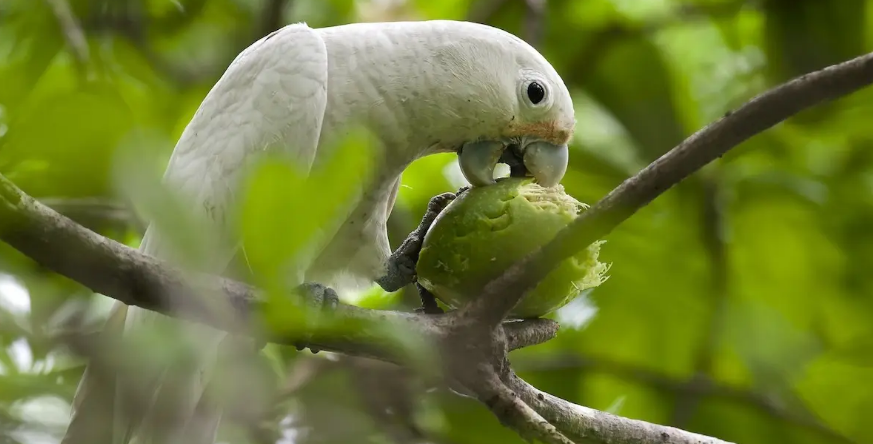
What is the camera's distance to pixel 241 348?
2.28 feet

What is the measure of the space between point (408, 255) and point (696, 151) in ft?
3.09

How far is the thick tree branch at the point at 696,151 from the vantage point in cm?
80

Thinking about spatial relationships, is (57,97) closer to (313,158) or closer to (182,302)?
(182,302)

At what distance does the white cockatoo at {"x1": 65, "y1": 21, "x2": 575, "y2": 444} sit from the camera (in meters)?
1.58

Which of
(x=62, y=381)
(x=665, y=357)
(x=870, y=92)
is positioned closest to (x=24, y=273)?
(x=62, y=381)

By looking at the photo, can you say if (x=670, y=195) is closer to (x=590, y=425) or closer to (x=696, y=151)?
(x=590, y=425)

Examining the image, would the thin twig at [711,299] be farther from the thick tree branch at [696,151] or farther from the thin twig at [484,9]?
the thick tree branch at [696,151]

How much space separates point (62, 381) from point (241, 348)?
17 centimetres

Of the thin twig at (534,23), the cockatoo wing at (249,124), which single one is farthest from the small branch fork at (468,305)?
the thin twig at (534,23)

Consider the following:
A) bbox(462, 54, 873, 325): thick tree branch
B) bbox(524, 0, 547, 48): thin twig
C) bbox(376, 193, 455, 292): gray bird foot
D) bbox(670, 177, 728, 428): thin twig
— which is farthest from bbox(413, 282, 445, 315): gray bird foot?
bbox(524, 0, 547, 48): thin twig

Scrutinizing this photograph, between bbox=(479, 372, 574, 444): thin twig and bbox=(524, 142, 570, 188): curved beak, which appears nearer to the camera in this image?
bbox=(479, 372, 574, 444): thin twig

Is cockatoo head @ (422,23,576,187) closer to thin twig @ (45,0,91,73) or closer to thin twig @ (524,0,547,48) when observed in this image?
thin twig @ (524,0,547,48)

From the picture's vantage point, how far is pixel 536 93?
1.71 m

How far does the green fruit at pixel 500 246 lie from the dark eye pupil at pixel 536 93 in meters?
0.38
